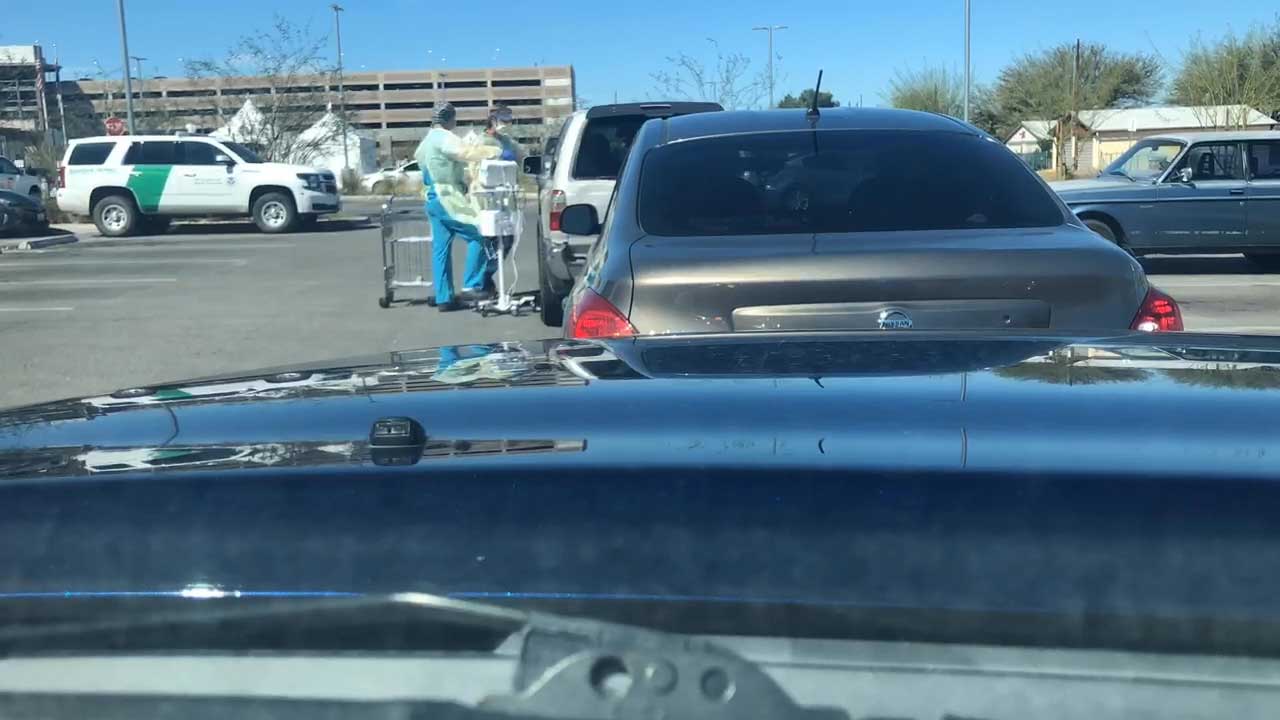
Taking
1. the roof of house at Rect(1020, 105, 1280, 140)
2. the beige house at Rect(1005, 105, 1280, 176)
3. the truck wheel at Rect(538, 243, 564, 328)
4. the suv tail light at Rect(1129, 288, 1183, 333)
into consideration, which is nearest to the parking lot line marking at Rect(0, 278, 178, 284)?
the truck wheel at Rect(538, 243, 564, 328)

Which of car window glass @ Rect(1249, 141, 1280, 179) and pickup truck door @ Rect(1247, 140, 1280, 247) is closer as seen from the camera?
pickup truck door @ Rect(1247, 140, 1280, 247)

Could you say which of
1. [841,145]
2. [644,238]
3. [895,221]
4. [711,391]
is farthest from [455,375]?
[841,145]

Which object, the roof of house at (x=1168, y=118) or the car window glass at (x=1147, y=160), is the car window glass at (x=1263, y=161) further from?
the roof of house at (x=1168, y=118)

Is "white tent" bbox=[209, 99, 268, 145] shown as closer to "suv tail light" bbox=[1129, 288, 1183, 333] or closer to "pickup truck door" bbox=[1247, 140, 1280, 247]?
"pickup truck door" bbox=[1247, 140, 1280, 247]

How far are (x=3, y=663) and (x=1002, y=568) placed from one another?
107 cm

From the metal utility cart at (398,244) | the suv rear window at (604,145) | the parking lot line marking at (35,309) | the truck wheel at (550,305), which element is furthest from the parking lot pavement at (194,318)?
the suv rear window at (604,145)

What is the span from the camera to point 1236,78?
108 ft

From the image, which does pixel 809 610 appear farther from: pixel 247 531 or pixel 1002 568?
pixel 247 531

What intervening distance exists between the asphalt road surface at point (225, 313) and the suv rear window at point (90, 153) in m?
4.74

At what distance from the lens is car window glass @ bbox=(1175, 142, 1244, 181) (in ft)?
48.9

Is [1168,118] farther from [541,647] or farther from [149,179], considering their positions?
[541,647]

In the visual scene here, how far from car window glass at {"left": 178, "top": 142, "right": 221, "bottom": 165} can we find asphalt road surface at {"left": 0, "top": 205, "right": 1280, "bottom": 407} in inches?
180

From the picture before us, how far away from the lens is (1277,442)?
163 cm

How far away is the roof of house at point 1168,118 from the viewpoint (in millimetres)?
31969
